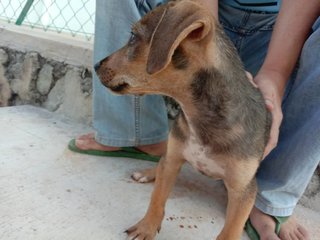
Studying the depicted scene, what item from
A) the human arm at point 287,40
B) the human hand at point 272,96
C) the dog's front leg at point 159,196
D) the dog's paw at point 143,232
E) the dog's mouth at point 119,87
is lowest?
the dog's paw at point 143,232

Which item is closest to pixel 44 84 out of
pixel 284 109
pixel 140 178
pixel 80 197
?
pixel 140 178

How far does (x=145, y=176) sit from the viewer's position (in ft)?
8.70

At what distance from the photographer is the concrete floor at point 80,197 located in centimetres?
207

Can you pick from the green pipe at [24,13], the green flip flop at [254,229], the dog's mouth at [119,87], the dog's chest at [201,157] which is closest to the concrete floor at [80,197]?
the green flip flop at [254,229]

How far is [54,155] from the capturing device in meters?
2.82

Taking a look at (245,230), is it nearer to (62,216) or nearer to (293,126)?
(293,126)

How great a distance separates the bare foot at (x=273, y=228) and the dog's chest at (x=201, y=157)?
46 centimetres

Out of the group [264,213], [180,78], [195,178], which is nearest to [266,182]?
[264,213]

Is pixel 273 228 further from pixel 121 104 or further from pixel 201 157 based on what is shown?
pixel 121 104

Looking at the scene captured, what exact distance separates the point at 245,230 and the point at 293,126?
63 cm

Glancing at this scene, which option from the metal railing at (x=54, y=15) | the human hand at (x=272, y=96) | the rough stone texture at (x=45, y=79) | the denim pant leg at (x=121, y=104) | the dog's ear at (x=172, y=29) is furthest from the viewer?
the metal railing at (x=54, y=15)

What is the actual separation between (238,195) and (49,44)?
2484mm

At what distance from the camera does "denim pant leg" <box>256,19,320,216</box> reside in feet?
6.88

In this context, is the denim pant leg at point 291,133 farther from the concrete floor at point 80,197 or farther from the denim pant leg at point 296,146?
the concrete floor at point 80,197
